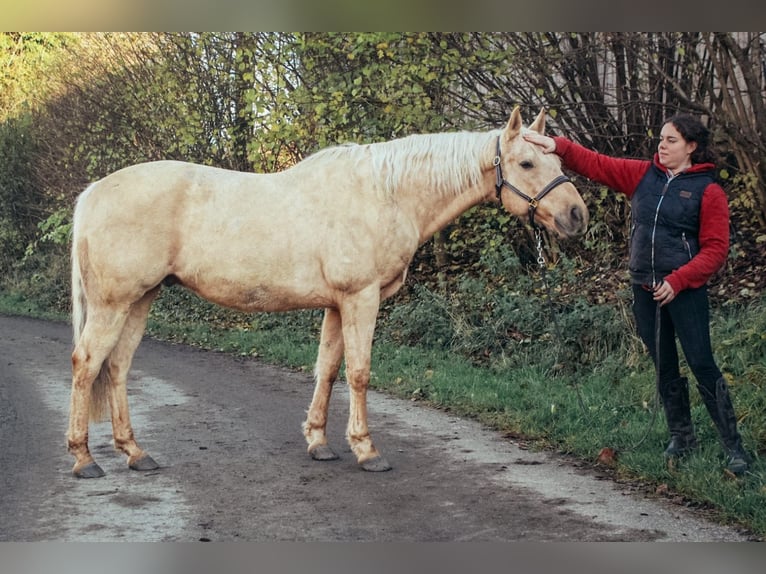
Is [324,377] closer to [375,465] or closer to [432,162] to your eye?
[375,465]

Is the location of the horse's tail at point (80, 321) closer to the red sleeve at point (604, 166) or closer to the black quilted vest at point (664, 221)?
the red sleeve at point (604, 166)

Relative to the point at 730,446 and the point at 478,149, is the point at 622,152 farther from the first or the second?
the point at 730,446

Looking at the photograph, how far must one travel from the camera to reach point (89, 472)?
13.2 feet

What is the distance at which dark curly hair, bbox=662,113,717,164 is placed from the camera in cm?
387

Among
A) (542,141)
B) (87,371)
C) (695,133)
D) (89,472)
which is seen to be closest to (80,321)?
(87,371)

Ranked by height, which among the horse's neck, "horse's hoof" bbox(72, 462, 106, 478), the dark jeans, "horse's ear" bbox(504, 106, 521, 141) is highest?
"horse's ear" bbox(504, 106, 521, 141)

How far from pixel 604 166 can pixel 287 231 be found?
1597 millimetres

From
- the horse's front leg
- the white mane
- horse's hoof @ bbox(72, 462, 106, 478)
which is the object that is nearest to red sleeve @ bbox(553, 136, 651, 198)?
the white mane

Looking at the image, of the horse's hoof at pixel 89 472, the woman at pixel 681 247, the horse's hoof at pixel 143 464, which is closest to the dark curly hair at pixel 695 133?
the woman at pixel 681 247

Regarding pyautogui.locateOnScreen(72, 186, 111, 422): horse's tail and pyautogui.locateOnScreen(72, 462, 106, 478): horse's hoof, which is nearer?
pyautogui.locateOnScreen(72, 462, 106, 478): horse's hoof

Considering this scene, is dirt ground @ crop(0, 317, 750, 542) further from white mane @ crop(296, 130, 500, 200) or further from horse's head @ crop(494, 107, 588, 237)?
white mane @ crop(296, 130, 500, 200)

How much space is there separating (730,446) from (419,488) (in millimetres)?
1453

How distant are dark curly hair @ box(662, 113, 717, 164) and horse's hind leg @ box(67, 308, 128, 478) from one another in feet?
9.08

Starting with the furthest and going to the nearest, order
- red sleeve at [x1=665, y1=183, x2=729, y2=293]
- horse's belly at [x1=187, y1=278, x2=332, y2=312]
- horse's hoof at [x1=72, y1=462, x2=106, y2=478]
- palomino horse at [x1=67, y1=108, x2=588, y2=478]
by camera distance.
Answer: horse's belly at [x1=187, y1=278, x2=332, y2=312]
palomino horse at [x1=67, y1=108, x2=588, y2=478]
horse's hoof at [x1=72, y1=462, x2=106, y2=478]
red sleeve at [x1=665, y1=183, x2=729, y2=293]
